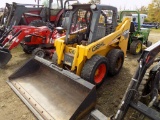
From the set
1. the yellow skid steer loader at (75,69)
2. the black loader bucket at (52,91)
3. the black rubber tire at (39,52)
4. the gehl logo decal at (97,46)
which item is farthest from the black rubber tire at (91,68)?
the black rubber tire at (39,52)

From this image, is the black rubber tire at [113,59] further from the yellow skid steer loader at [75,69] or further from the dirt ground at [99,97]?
the dirt ground at [99,97]

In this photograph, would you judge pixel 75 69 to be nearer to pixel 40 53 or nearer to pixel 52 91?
pixel 52 91

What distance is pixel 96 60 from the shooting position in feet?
12.5

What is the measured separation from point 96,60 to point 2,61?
10.2ft

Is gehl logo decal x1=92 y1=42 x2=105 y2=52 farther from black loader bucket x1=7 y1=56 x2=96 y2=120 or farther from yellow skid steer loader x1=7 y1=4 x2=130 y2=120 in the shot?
black loader bucket x1=7 y1=56 x2=96 y2=120

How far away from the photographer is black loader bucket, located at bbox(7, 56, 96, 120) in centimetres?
301

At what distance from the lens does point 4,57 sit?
213 inches

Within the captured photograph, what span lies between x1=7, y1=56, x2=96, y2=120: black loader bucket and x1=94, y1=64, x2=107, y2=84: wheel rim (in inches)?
31.3

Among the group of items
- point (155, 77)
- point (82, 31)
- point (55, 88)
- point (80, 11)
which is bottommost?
point (55, 88)

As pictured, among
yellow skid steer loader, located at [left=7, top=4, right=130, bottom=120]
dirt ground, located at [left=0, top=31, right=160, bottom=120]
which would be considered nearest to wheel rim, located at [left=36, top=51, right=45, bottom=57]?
dirt ground, located at [left=0, top=31, right=160, bottom=120]

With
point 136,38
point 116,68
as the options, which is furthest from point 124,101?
point 136,38

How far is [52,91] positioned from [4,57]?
2.52 m

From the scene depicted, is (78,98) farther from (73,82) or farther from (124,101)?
(124,101)

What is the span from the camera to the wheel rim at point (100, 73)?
405cm
